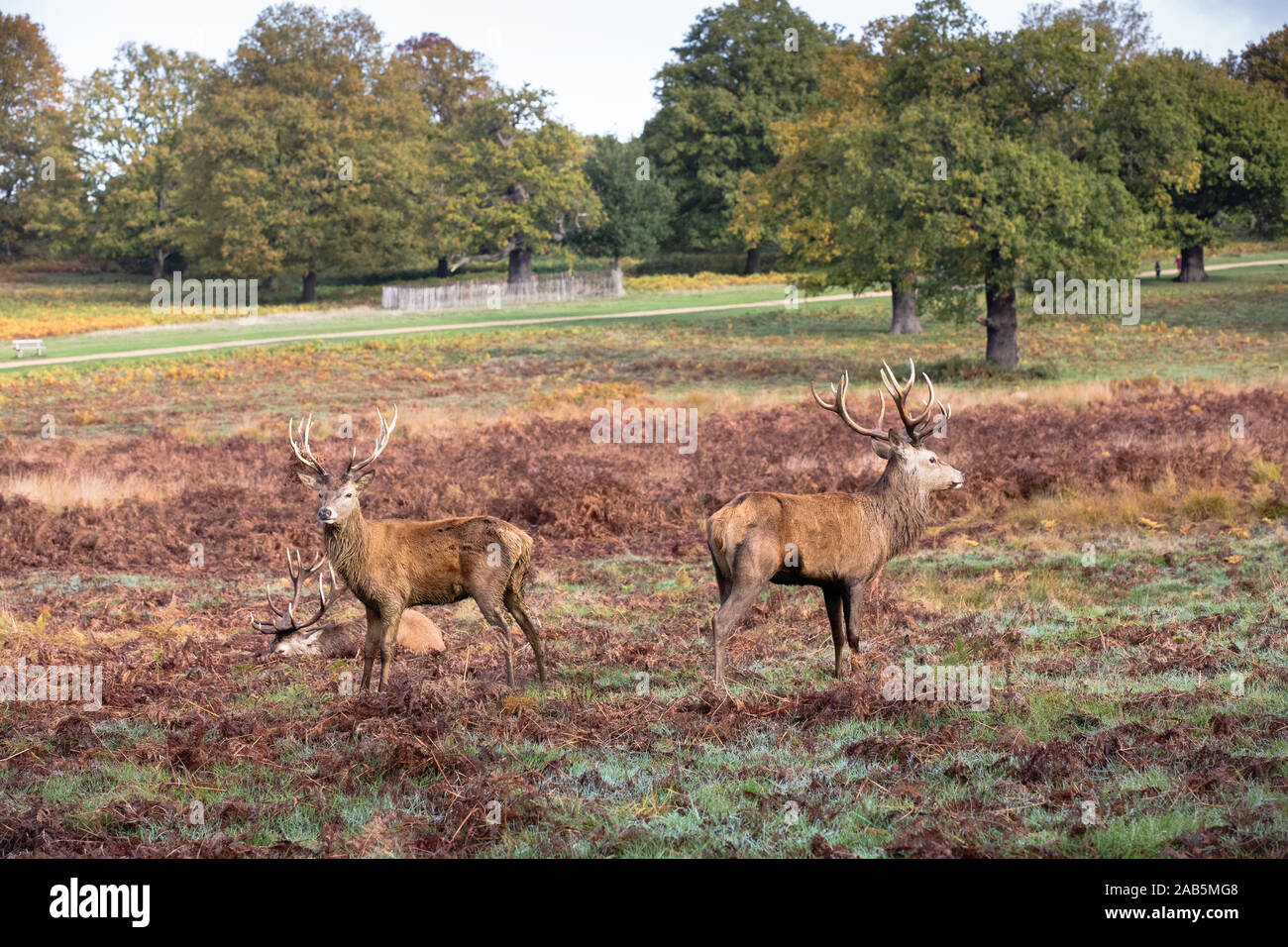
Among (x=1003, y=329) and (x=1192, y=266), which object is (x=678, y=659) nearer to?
(x=1003, y=329)

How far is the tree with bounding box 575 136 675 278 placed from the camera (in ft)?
244

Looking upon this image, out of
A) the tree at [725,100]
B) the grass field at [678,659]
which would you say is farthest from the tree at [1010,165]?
the tree at [725,100]

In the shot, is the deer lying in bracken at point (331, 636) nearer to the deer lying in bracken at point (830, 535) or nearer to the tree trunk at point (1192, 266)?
the deer lying in bracken at point (830, 535)

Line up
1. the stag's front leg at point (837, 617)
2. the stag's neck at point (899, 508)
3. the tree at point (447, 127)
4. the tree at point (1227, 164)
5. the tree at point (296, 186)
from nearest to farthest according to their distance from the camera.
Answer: the stag's front leg at point (837, 617) → the stag's neck at point (899, 508) → the tree at point (1227, 164) → the tree at point (296, 186) → the tree at point (447, 127)

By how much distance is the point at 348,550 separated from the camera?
29.3 ft

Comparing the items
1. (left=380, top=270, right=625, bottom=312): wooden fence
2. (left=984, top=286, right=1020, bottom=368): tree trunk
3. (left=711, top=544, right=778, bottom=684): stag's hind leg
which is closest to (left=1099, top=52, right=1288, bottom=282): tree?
(left=984, top=286, right=1020, bottom=368): tree trunk

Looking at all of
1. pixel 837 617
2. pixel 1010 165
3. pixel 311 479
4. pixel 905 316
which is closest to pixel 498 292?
pixel 905 316

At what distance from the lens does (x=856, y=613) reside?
934cm

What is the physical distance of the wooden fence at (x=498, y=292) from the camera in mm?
64812

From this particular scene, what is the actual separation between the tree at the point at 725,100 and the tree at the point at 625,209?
7.20ft

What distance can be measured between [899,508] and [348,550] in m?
4.20

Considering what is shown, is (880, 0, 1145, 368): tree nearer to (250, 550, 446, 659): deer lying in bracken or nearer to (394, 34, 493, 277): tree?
(250, 550, 446, 659): deer lying in bracken
